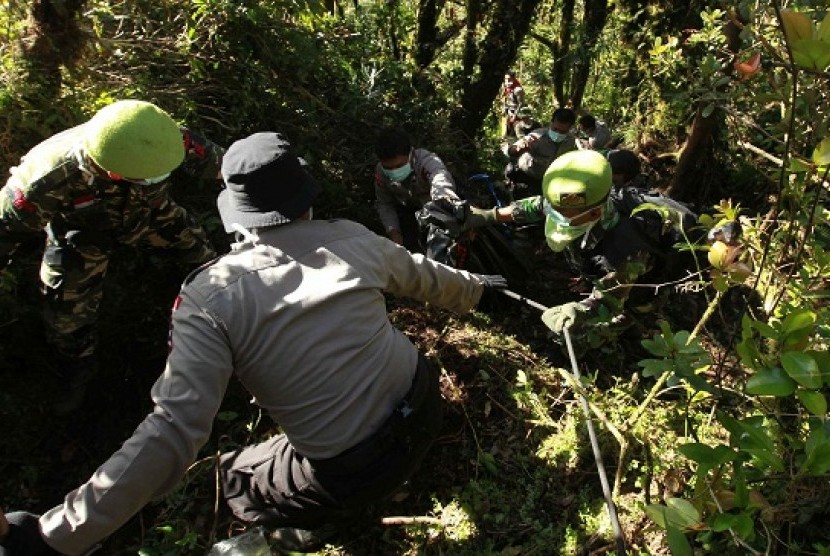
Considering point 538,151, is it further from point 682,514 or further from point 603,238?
point 682,514

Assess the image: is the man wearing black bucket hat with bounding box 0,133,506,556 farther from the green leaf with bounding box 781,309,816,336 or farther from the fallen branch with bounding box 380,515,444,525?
the green leaf with bounding box 781,309,816,336

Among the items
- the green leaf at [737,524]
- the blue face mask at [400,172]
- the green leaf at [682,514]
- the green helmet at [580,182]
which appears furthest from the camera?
the blue face mask at [400,172]

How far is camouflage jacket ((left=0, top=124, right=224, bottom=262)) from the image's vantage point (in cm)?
277

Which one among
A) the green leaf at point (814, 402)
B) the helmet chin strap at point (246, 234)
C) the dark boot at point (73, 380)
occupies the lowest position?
the dark boot at point (73, 380)

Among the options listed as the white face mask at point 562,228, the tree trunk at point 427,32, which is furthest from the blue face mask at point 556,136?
the white face mask at point 562,228

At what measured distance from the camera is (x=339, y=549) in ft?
9.27

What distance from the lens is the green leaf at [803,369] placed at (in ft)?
3.92

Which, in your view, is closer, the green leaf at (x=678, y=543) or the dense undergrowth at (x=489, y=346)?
the green leaf at (x=678, y=543)

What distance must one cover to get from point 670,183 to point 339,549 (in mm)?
4497

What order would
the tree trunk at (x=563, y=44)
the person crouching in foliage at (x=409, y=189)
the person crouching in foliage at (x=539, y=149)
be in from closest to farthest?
1. the person crouching in foliage at (x=409, y=189)
2. the person crouching in foliage at (x=539, y=149)
3. the tree trunk at (x=563, y=44)

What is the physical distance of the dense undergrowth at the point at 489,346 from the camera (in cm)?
169

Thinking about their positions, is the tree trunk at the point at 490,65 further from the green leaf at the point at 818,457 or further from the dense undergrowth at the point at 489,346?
the green leaf at the point at 818,457

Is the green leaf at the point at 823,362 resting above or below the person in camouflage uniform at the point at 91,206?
above

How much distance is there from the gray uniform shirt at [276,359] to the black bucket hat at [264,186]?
71mm
